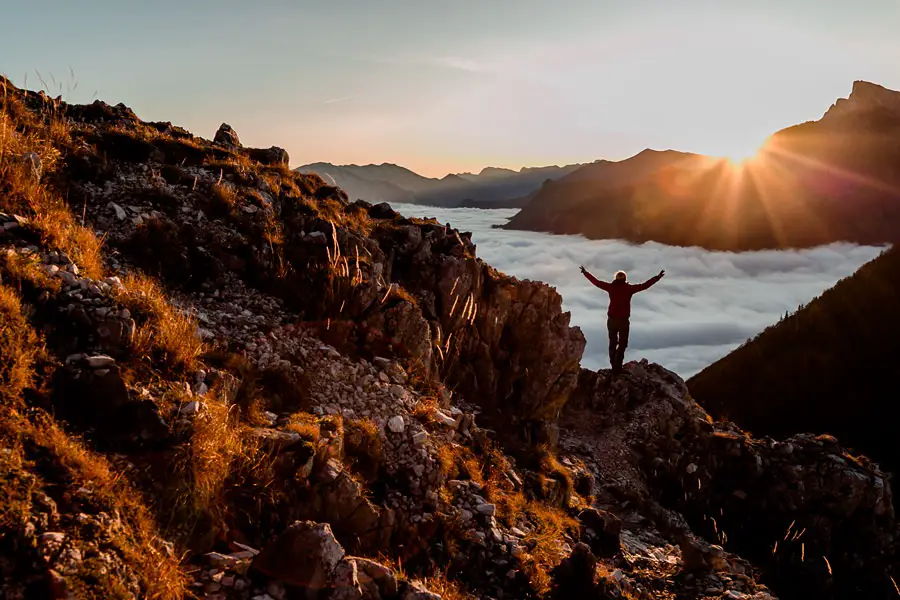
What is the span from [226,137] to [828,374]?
82158 mm

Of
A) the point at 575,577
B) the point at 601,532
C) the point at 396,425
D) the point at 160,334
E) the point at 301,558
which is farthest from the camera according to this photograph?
the point at 601,532

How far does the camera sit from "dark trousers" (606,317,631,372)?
20567mm

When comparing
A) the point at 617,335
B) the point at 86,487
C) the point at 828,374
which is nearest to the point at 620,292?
the point at 617,335

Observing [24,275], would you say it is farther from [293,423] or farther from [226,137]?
[226,137]

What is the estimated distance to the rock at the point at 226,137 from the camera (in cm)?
2208

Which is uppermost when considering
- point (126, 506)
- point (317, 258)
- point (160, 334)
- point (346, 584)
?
point (317, 258)

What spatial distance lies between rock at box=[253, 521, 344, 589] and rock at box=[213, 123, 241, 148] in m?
20.2

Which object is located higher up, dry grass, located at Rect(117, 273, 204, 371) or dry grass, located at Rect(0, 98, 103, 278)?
dry grass, located at Rect(0, 98, 103, 278)

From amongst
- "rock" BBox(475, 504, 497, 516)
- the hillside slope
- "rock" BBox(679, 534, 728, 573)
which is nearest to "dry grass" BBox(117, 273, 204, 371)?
the hillside slope

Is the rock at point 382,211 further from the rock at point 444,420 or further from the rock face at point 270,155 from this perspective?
the rock at point 444,420

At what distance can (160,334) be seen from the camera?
23.7 feet

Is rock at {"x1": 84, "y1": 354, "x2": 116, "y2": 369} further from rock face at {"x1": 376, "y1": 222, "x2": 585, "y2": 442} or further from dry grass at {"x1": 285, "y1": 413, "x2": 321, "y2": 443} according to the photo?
rock face at {"x1": 376, "y1": 222, "x2": 585, "y2": 442}

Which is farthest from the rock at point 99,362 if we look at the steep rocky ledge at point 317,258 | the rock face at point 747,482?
the rock face at point 747,482

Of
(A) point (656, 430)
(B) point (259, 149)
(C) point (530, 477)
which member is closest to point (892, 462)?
(A) point (656, 430)
